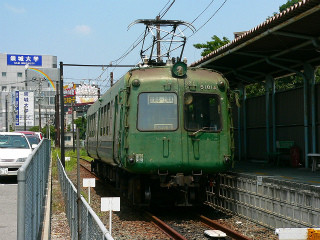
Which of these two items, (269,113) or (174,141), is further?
(269,113)

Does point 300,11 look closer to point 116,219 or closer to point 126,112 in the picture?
point 126,112

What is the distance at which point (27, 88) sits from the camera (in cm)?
13650

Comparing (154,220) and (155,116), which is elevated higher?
(155,116)

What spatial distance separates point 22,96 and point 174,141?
101 m

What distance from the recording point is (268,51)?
14836 millimetres

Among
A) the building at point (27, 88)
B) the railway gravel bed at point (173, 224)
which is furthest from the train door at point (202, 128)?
the building at point (27, 88)

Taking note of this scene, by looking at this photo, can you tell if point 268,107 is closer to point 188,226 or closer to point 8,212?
point 188,226

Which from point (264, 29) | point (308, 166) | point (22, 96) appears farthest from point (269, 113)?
point (22, 96)

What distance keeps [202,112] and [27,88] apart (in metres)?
130

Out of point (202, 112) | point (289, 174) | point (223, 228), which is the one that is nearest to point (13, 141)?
point (202, 112)

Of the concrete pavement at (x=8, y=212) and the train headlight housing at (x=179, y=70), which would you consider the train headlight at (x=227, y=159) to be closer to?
the train headlight housing at (x=179, y=70)

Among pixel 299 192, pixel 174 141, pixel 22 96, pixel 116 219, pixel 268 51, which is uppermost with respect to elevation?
pixel 22 96

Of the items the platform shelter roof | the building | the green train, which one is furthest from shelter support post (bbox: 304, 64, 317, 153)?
the building

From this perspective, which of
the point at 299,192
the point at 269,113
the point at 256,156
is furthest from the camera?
the point at 256,156
